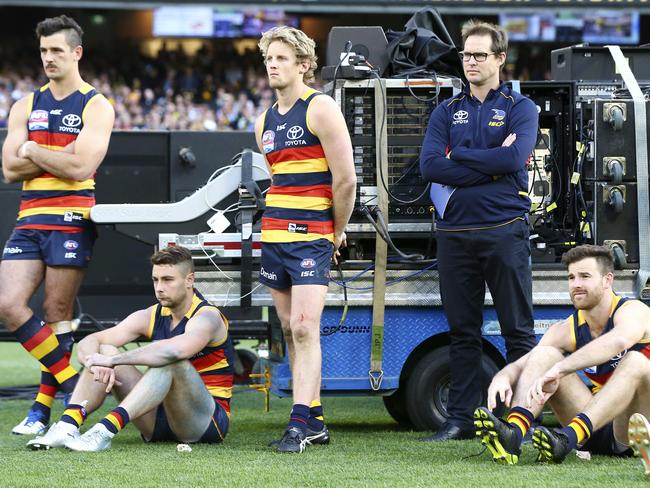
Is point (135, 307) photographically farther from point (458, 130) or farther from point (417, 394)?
point (458, 130)

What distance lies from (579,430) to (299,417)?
1412 millimetres

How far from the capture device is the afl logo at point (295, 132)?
6051 millimetres

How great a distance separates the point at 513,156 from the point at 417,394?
154cm

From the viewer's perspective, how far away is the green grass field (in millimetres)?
4965

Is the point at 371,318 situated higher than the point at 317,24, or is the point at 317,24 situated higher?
the point at 317,24

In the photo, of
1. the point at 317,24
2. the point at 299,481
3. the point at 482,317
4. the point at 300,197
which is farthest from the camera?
the point at 317,24

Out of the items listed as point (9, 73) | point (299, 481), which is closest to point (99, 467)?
point (299, 481)

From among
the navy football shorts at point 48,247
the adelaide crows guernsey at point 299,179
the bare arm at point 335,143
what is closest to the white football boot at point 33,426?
the navy football shorts at point 48,247

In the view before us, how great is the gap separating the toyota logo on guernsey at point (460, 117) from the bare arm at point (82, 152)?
1980 millimetres

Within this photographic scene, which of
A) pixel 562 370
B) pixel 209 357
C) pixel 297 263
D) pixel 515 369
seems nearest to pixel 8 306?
pixel 209 357

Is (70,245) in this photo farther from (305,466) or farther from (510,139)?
(510,139)

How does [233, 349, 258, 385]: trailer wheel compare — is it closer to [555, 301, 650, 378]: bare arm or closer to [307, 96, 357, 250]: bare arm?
[307, 96, 357, 250]: bare arm

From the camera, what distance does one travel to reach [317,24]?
34.5 m

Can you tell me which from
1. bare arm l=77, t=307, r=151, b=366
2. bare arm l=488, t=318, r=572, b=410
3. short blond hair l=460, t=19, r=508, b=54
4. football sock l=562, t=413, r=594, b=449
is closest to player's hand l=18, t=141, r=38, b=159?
bare arm l=77, t=307, r=151, b=366
